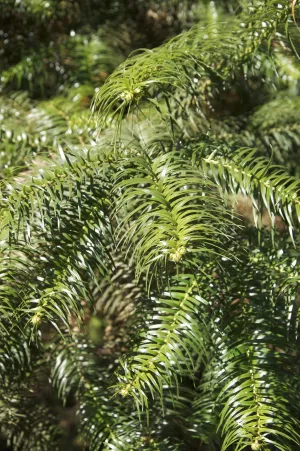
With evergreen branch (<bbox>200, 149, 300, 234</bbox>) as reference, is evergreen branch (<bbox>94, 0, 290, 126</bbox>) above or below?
above

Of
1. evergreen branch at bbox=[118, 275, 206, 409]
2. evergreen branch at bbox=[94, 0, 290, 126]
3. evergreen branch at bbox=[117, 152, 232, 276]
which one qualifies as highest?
evergreen branch at bbox=[94, 0, 290, 126]

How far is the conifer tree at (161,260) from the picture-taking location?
2.92ft

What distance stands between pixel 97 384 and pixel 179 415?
0.15 m

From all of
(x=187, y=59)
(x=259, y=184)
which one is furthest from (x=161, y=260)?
(x=187, y=59)

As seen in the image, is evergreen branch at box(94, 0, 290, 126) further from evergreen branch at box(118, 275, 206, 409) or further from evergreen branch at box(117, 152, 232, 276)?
evergreen branch at box(118, 275, 206, 409)

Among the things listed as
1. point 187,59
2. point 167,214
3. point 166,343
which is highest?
point 187,59

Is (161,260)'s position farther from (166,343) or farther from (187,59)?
(187,59)

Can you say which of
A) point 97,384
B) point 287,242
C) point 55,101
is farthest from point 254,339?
point 55,101

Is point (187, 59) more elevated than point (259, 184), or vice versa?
point (187, 59)

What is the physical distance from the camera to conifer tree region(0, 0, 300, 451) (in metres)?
0.89

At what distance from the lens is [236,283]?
3.40 ft

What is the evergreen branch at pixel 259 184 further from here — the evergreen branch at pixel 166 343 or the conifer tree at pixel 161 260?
the evergreen branch at pixel 166 343

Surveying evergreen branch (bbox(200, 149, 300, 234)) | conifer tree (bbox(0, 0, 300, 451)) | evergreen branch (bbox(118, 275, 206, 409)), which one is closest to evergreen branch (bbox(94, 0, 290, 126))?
conifer tree (bbox(0, 0, 300, 451))

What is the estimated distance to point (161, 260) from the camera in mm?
810
